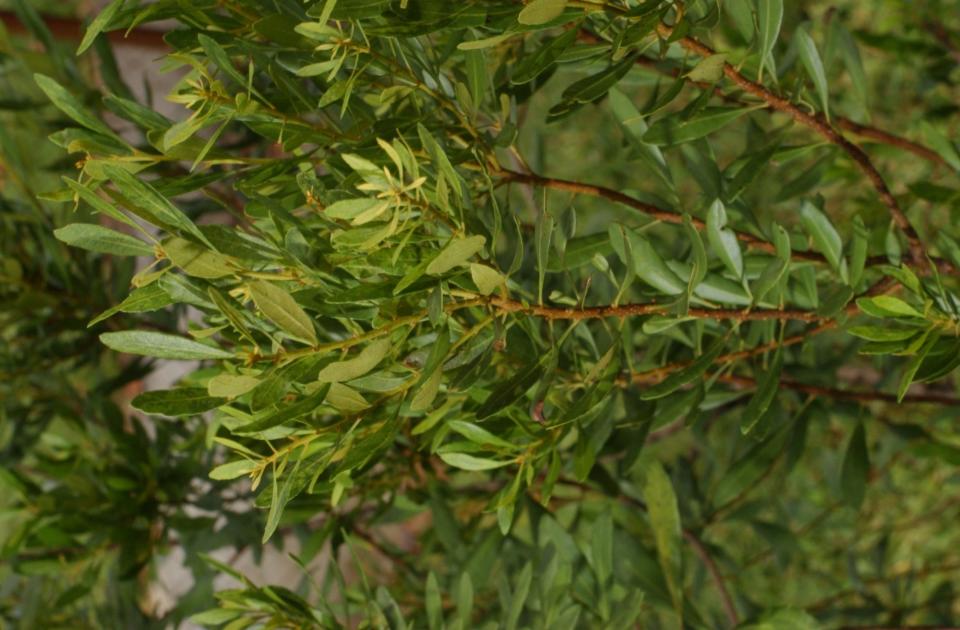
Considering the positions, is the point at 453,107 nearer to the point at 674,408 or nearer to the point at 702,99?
the point at 702,99

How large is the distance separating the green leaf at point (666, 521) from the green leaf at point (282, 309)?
0.49m

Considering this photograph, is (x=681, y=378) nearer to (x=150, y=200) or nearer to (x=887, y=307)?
(x=887, y=307)

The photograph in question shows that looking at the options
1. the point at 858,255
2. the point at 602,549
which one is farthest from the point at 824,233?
the point at 602,549

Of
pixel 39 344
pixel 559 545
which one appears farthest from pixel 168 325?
pixel 559 545

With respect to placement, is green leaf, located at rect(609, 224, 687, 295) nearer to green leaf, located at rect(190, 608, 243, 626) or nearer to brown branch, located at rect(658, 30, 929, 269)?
brown branch, located at rect(658, 30, 929, 269)

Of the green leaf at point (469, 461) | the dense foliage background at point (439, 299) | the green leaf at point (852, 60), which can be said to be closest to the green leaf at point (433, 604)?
the dense foliage background at point (439, 299)

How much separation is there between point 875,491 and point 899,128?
0.87 metres

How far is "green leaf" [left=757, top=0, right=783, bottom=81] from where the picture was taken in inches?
27.2

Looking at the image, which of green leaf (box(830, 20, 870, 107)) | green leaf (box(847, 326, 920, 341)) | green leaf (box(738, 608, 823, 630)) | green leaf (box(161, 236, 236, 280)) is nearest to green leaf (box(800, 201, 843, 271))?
green leaf (box(847, 326, 920, 341))

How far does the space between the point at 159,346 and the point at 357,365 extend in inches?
4.9

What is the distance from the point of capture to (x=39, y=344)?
121cm

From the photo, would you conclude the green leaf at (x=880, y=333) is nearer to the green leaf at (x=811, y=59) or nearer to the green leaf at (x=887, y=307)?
the green leaf at (x=887, y=307)

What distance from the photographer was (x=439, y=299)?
0.55 m

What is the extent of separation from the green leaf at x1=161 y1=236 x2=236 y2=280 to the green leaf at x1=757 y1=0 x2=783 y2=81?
0.39 metres
